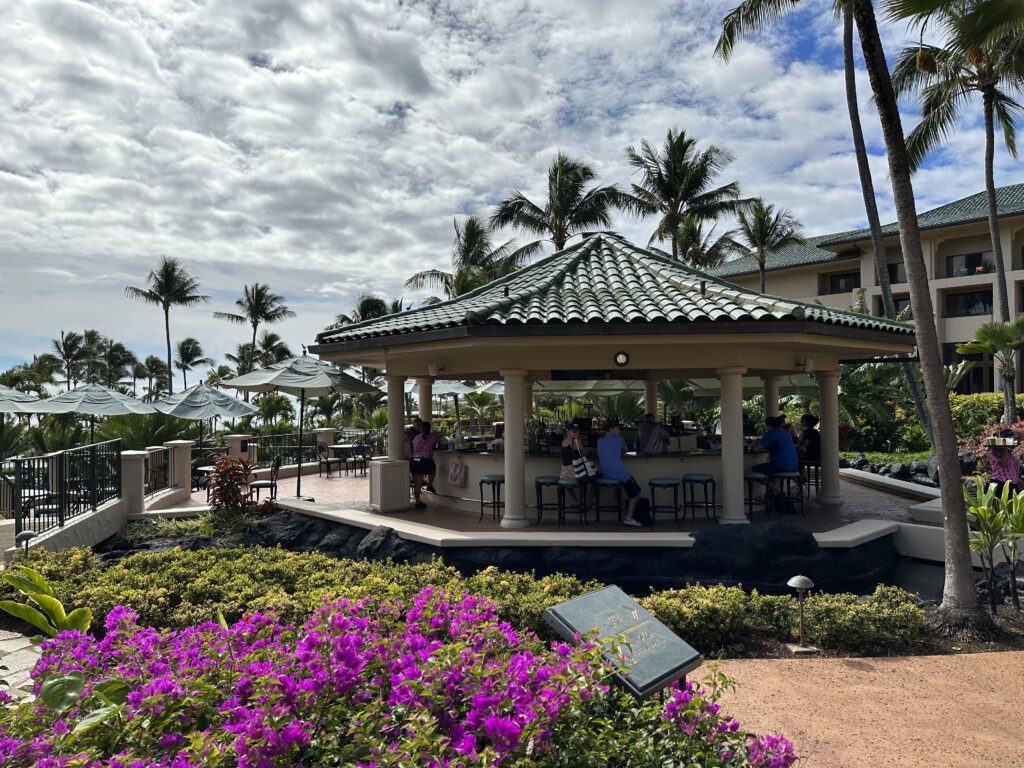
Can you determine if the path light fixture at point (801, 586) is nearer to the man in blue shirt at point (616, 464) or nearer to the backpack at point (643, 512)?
the man in blue shirt at point (616, 464)

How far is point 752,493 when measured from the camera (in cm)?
1198

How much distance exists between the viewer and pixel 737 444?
10453 millimetres

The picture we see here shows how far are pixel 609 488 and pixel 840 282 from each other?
33.2m

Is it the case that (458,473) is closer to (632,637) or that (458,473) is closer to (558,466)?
(558,466)

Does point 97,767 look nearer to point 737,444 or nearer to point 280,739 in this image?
point 280,739

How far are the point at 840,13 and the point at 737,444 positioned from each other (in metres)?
11.4

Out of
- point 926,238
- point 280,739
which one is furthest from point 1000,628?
point 926,238

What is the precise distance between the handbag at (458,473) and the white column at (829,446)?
7.08 m

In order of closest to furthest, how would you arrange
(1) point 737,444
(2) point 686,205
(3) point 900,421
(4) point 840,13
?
1. (1) point 737,444
2. (4) point 840,13
3. (3) point 900,421
4. (2) point 686,205

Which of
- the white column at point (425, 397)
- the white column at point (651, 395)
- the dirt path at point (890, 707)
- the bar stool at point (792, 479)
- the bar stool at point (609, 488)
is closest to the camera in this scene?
the dirt path at point (890, 707)

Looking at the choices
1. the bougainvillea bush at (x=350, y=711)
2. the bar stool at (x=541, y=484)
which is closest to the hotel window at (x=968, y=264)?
the bar stool at (x=541, y=484)

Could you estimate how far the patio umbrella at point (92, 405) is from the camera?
16.7 metres

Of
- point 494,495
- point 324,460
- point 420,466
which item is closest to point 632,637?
point 494,495

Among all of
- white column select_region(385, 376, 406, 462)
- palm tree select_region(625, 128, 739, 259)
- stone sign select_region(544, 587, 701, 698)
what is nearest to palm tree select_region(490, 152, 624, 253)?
palm tree select_region(625, 128, 739, 259)
